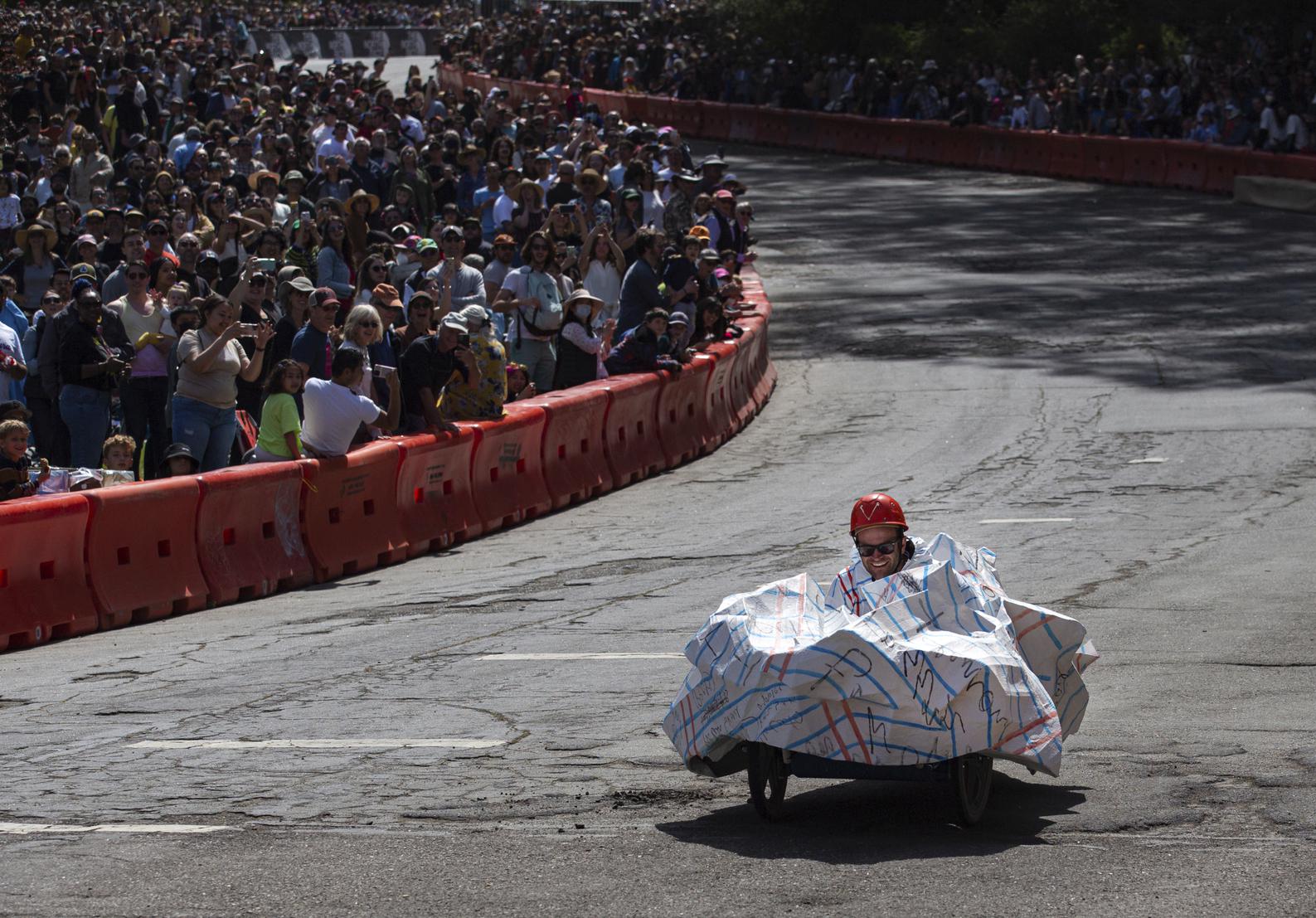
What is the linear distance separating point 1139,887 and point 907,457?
11608mm

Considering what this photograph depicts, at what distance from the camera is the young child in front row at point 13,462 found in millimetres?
12250

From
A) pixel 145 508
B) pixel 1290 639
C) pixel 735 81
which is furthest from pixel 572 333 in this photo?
pixel 735 81

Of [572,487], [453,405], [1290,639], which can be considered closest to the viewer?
[1290,639]

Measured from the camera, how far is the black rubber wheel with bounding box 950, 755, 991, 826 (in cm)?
735

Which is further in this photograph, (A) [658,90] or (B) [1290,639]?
(A) [658,90]

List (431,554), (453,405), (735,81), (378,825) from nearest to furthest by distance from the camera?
(378,825) → (431,554) → (453,405) → (735,81)

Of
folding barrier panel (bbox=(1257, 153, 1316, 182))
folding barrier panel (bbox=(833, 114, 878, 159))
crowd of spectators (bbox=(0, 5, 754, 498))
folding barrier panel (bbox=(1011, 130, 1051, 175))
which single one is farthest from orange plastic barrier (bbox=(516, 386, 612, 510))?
folding barrier panel (bbox=(833, 114, 878, 159))

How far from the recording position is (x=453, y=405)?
15.8 metres

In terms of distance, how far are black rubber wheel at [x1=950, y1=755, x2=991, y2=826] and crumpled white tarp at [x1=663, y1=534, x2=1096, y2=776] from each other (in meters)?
0.11

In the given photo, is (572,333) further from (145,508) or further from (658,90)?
(658,90)

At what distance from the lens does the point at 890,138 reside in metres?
46.9

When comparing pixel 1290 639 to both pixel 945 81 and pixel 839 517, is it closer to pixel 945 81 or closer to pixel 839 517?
pixel 839 517

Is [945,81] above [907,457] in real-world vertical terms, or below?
above

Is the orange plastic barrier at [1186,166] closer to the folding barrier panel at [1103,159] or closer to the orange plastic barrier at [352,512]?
the folding barrier panel at [1103,159]
